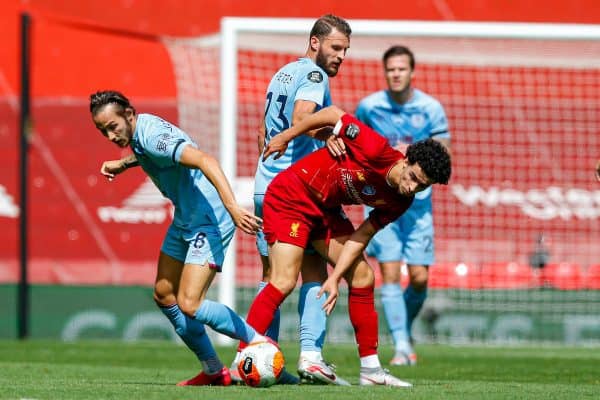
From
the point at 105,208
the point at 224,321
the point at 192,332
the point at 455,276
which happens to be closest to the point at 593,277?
the point at 455,276

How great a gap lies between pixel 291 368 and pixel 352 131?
110 inches

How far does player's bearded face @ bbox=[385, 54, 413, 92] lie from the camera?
32.3 ft

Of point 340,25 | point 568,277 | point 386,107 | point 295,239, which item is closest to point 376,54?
point 568,277

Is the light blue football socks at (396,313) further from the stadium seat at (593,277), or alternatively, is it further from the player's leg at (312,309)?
the stadium seat at (593,277)

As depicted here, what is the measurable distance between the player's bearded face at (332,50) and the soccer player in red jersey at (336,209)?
693mm

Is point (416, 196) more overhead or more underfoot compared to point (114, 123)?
more underfoot

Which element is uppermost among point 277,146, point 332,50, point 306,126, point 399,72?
point 399,72

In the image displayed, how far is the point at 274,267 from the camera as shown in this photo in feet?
22.2

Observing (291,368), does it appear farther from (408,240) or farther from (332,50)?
(332,50)

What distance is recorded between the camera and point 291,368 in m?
8.95

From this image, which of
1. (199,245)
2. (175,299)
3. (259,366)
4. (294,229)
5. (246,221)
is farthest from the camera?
(175,299)

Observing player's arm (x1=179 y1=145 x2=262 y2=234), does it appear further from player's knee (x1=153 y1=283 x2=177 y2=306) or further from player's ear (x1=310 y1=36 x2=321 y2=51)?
player's ear (x1=310 y1=36 x2=321 y2=51)

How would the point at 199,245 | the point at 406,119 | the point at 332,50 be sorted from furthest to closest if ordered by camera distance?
1. the point at 406,119
2. the point at 332,50
3. the point at 199,245

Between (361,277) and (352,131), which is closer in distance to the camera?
(352,131)
